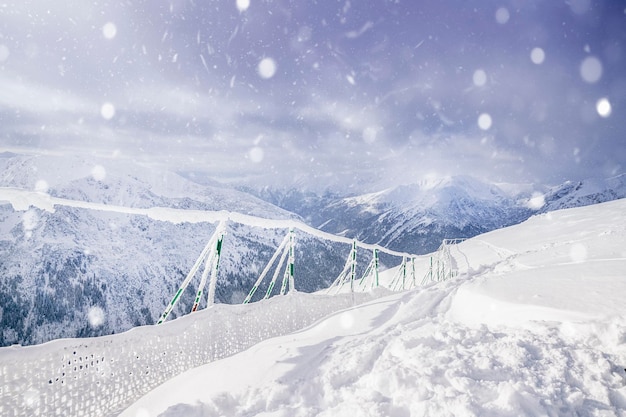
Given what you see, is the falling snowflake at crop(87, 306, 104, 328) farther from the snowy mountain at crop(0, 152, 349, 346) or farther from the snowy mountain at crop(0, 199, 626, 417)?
the snowy mountain at crop(0, 199, 626, 417)

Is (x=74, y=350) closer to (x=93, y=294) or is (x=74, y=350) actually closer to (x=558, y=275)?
(x=558, y=275)

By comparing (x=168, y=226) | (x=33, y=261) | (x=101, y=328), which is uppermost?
(x=168, y=226)

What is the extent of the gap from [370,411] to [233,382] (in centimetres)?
190

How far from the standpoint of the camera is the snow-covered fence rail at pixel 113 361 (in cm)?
314

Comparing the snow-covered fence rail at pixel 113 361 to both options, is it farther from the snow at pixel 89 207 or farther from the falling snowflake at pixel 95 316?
the falling snowflake at pixel 95 316

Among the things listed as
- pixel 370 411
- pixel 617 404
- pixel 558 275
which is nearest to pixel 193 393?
pixel 370 411

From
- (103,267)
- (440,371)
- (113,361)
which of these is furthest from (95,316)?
(440,371)

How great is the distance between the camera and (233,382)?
3.93 metres

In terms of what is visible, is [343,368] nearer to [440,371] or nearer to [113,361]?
[440,371]

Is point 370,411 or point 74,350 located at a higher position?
point 74,350

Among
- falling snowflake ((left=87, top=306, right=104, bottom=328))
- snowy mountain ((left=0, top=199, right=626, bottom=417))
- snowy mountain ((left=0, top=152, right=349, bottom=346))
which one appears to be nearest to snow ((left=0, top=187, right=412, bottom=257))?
snowy mountain ((left=0, top=199, right=626, bottom=417))

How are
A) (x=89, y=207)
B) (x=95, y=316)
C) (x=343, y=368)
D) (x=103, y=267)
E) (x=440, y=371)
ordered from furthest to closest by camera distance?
(x=103, y=267), (x=95, y=316), (x=89, y=207), (x=343, y=368), (x=440, y=371)

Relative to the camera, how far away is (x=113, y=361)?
387 centimetres

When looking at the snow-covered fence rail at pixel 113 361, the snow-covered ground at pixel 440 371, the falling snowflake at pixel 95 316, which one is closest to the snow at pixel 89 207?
the snow-covered fence rail at pixel 113 361
